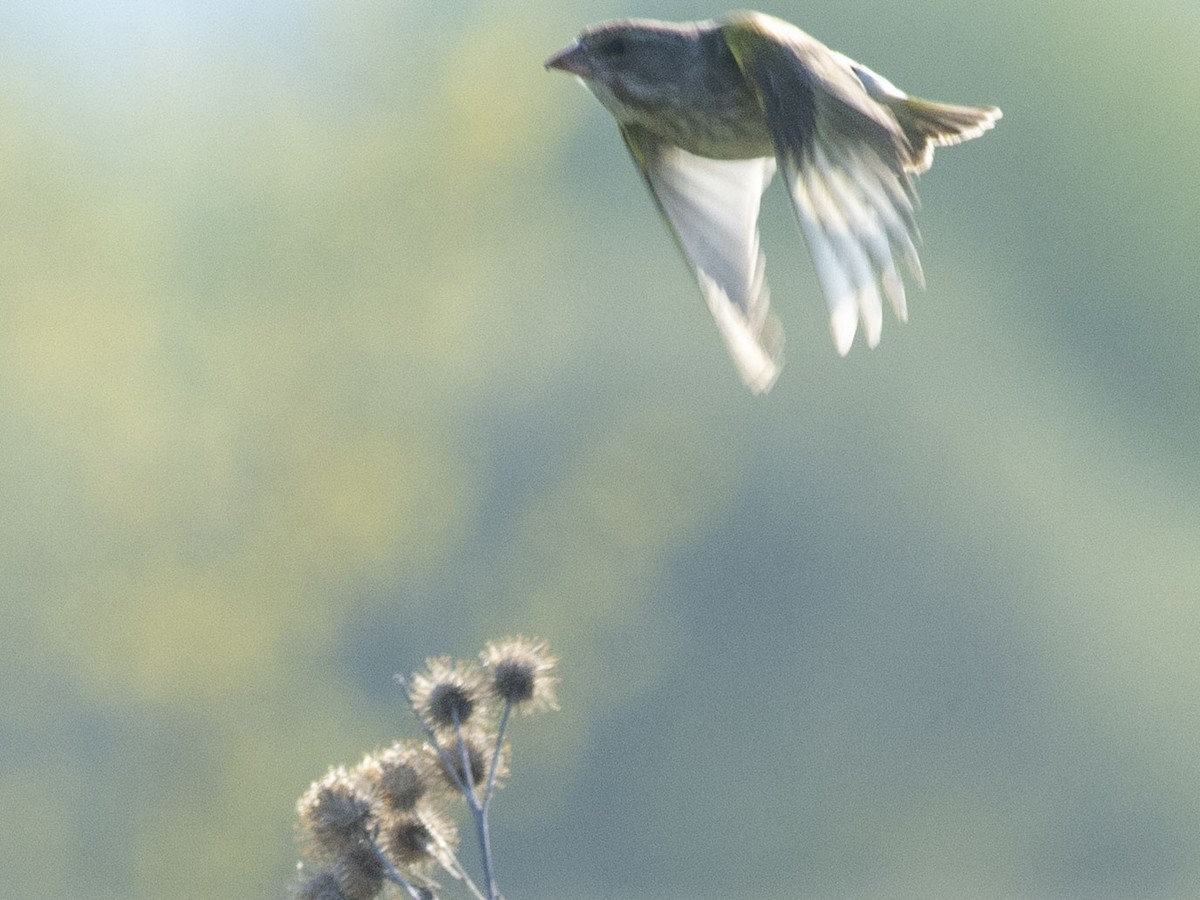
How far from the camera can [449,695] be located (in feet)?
6.57

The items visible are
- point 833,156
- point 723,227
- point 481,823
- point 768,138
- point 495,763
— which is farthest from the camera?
point 723,227

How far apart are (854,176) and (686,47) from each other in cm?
29

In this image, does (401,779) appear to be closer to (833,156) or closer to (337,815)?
(337,815)

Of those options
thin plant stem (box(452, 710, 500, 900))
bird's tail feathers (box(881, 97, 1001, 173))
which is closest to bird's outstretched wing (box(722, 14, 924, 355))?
bird's tail feathers (box(881, 97, 1001, 173))

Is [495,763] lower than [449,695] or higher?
lower

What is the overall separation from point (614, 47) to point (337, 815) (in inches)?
41.1

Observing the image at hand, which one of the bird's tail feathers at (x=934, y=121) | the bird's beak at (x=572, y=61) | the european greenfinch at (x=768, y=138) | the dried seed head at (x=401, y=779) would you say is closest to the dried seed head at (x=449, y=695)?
the dried seed head at (x=401, y=779)

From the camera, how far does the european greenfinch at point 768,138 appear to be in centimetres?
199

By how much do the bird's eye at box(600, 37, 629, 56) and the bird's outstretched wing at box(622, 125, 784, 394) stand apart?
0.22 meters

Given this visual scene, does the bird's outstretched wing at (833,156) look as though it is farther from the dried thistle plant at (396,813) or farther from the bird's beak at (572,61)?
the dried thistle plant at (396,813)

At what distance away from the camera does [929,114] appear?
8.08 feet

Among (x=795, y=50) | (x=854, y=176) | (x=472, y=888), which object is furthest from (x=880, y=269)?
(x=472, y=888)

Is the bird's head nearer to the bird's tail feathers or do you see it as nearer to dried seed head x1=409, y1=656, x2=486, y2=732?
the bird's tail feathers

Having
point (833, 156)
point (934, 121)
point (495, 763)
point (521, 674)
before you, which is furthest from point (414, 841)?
point (934, 121)
